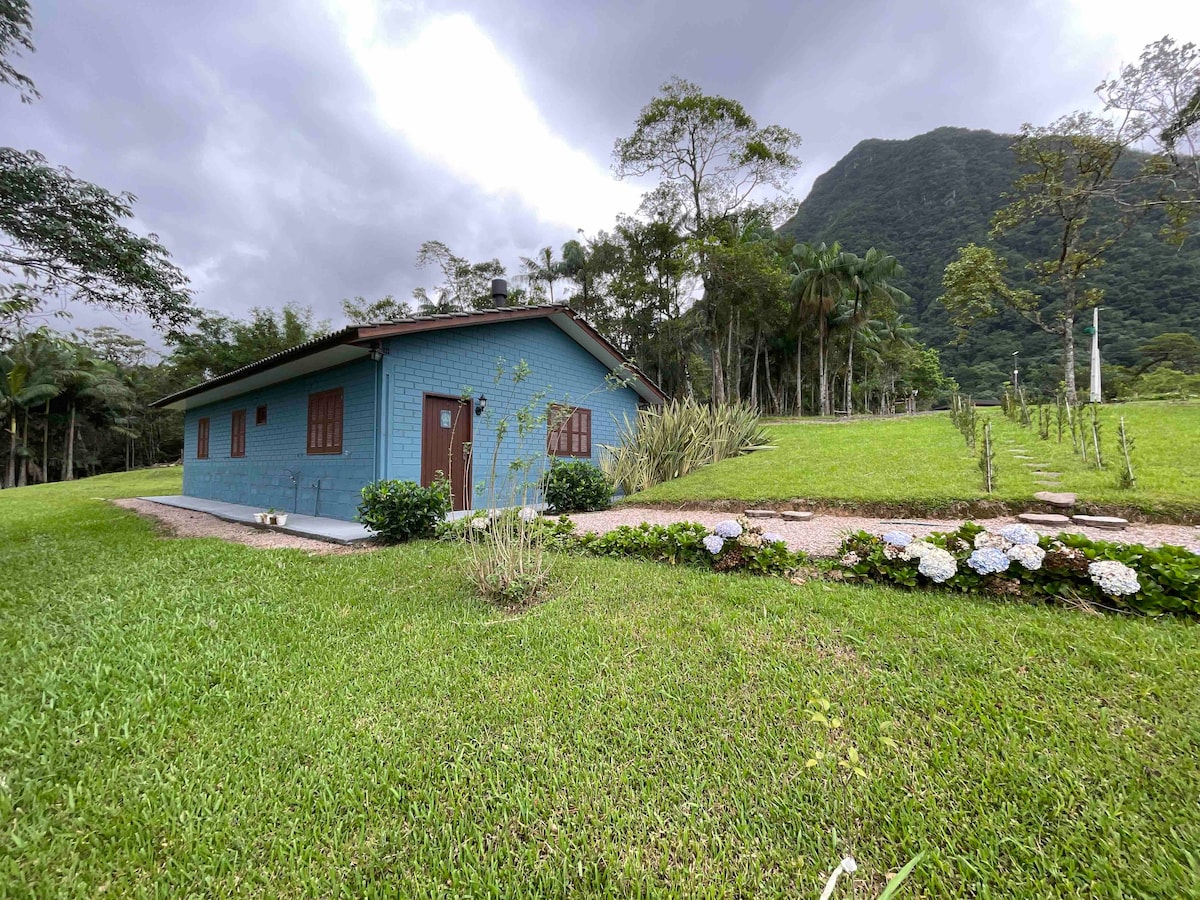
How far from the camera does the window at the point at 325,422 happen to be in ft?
24.9

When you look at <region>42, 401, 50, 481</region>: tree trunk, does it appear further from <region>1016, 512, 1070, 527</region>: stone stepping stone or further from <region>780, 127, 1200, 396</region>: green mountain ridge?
<region>780, 127, 1200, 396</region>: green mountain ridge

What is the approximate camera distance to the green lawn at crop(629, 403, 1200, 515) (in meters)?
5.32

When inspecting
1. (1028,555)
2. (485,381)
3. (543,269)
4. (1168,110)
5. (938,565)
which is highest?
(543,269)

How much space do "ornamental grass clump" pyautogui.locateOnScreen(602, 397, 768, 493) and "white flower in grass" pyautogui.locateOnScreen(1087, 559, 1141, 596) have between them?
262 inches

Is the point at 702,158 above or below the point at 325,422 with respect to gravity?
above

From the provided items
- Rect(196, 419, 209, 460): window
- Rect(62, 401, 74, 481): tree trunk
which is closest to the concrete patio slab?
Rect(196, 419, 209, 460): window

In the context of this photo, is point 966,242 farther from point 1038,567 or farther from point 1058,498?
→ point 1038,567

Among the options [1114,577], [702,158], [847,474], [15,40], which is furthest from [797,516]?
[702,158]

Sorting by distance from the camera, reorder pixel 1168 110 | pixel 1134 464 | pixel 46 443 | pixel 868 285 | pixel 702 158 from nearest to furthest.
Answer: pixel 1134 464, pixel 1168 110, pixel 702 158, pixel 46 443, pixel 868 285

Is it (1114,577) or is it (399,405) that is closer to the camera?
(1114,577)

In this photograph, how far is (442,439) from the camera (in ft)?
25.6

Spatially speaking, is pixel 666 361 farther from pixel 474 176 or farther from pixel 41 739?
pixel 41 739

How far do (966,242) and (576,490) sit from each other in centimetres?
4206

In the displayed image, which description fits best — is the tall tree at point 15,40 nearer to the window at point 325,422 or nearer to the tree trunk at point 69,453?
the window at point 325,422
